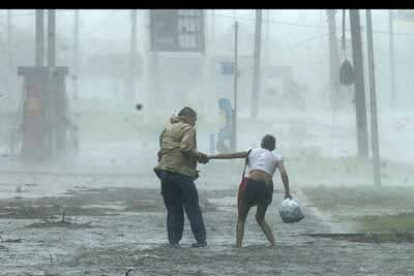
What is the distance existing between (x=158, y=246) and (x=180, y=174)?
0.88 metres

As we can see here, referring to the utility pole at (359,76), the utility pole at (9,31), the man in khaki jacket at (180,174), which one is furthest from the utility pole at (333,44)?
the man in khaki jacket at (180,174)

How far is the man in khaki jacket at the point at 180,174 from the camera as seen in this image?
12289 mm

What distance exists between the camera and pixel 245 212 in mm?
12312

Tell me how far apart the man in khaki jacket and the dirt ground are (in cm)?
30

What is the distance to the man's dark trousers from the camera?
12.3 meters

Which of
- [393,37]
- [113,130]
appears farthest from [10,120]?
[393,37]

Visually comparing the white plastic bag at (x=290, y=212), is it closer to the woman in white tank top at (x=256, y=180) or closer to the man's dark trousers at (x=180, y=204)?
the woman in white tank top at (x=256, y=180)

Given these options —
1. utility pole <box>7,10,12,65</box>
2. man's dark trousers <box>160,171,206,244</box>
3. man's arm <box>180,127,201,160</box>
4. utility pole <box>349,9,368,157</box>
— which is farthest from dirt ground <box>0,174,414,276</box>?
utility pole <box>7,10,12,65</box>

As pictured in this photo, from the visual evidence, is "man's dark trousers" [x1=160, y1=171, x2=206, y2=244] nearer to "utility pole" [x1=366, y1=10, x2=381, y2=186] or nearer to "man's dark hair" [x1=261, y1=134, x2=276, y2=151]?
"man's dark hair" [x1=261, y1=134, x2=276, y2=151]

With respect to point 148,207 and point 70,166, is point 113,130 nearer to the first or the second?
point 70,166

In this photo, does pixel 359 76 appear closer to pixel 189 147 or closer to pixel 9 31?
pixel 189 147

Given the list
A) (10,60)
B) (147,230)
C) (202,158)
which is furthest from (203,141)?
(202,158)

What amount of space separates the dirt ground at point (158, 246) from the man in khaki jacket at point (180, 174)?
0.99ft

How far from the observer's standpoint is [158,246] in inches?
487
